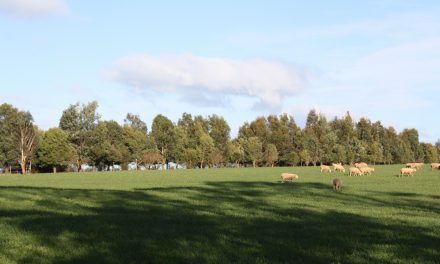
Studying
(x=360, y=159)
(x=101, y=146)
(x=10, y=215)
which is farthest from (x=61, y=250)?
(x=360, y=159)

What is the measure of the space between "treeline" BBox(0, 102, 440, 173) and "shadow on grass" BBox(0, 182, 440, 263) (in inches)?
3466

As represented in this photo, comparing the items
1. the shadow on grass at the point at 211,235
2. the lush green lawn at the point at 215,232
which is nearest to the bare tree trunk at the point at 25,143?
the lush green lawn at the point at 215,232

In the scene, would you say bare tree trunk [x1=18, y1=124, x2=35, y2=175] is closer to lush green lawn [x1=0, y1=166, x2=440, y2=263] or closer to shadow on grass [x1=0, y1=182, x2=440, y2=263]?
lush green lawn [x1=0, y1=166, x2=440, y2=263]

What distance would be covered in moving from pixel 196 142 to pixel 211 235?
421ft

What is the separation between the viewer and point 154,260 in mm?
10398

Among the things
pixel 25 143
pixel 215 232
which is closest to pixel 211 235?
pixel 215 232

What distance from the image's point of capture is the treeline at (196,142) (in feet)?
349

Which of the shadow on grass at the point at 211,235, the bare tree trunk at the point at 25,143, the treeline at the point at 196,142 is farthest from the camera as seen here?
the treeline at the point at 196,142

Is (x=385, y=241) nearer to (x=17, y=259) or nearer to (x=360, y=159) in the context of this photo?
(x=17, y=259)

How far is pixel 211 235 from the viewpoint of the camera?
1336 centimetres

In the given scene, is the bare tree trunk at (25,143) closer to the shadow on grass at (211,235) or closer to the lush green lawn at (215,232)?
the lush green lawn at (215,232)

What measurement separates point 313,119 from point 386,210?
143508mm

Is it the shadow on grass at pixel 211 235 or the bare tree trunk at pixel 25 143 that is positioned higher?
the bare tree trunk at pixel 25 143

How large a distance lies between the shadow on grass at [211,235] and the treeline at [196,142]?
3466 inches
